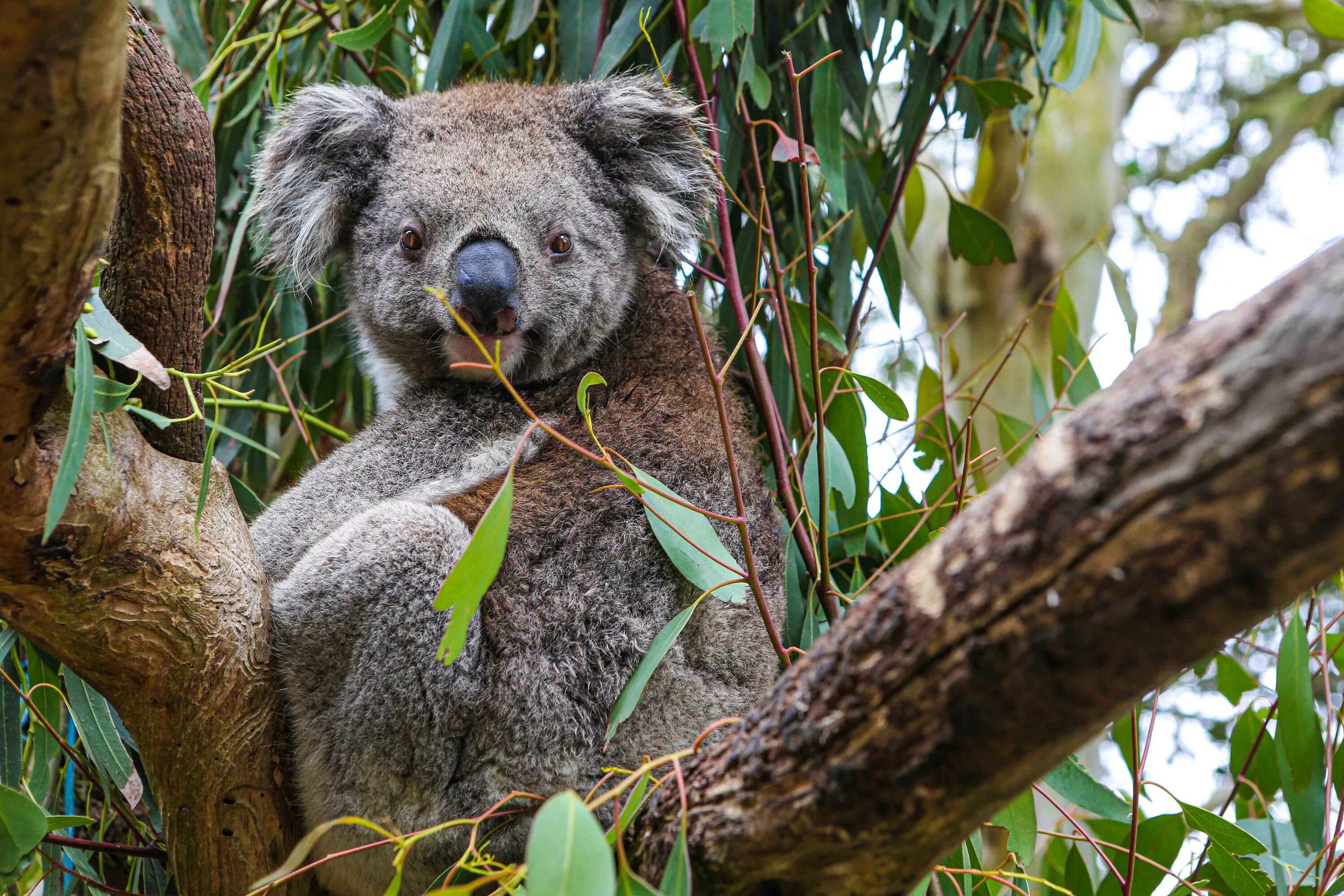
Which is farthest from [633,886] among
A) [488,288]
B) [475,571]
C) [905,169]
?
[905,169]

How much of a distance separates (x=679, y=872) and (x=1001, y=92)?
8.01 feet

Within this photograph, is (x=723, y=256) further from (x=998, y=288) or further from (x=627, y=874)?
(x=998, y=288)

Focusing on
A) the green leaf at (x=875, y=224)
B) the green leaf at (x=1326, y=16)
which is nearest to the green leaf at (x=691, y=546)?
the green leaf at (x=875, y=224)

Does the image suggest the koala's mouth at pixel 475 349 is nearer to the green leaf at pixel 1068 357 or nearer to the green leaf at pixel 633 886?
the green leaf at pixel 633 886

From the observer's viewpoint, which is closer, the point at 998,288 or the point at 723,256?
the point at 723,256

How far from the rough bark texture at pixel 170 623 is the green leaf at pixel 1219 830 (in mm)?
1855

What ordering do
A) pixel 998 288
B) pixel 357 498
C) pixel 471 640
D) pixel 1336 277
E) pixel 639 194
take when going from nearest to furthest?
pixel 1336 277
pixel 471 640
pixel 357 498
pixel 639 194
pixel 998 288

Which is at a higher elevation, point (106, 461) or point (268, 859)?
point (106, 461)

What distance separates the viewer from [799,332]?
2.94m

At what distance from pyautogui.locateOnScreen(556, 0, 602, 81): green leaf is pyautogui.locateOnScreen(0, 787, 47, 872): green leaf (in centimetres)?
218

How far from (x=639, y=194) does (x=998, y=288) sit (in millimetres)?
3190

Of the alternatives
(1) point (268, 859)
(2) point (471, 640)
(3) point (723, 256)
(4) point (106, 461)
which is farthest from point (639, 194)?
(1) point (268, 859)

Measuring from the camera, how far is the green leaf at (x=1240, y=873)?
7.48 ft

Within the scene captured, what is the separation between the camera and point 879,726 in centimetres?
123
